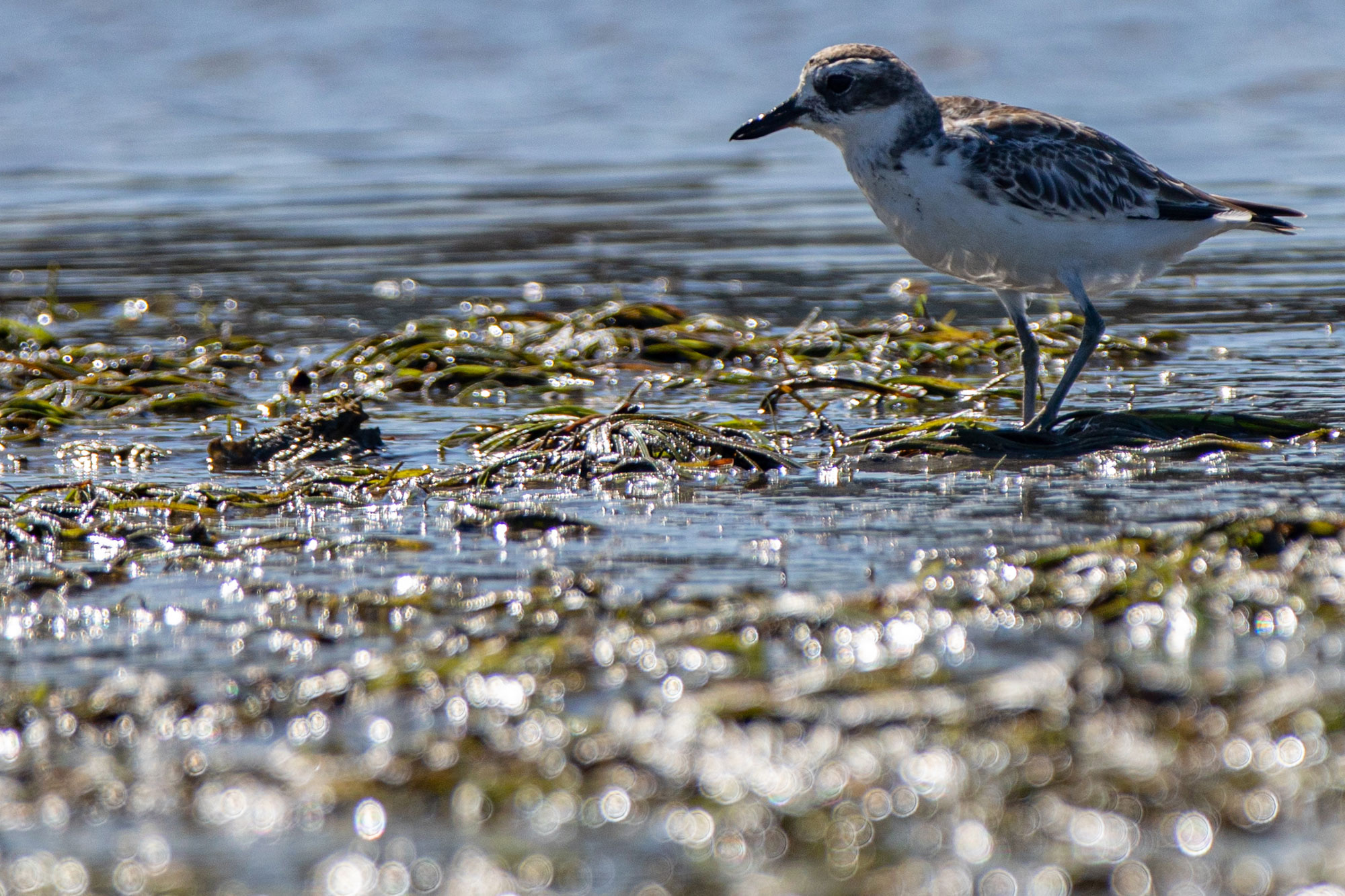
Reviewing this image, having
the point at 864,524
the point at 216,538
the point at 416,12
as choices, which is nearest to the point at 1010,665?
the point at 864,524

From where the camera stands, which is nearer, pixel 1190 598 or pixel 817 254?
pixel 1190 598

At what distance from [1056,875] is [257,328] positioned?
7331mm

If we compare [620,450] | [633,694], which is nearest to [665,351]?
[620,450]

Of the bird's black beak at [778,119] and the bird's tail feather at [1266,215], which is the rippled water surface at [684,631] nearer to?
the bird's tail feather at [1266,215]

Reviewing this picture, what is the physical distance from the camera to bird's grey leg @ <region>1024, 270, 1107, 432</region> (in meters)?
6.12

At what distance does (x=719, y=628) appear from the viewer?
11.8 ft

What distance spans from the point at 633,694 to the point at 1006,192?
335 cm

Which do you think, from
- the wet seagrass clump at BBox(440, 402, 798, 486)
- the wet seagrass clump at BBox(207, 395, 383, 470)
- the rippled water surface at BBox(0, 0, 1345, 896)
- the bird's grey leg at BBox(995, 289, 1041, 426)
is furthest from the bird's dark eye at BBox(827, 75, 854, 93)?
the wet seagrass clump at BBox(207, 395, 383, 470)

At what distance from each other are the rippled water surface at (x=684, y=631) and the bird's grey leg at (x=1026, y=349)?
0.68 feet

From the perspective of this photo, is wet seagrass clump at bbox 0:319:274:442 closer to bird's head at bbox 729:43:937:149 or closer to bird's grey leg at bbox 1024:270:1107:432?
bird's head at bbox 729:43:937:149

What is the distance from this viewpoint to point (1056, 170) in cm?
616

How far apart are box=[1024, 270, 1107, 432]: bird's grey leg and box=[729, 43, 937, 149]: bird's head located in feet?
2.71

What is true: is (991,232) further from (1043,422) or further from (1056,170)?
(1043,422)

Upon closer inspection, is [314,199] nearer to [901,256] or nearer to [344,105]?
[901,256]
